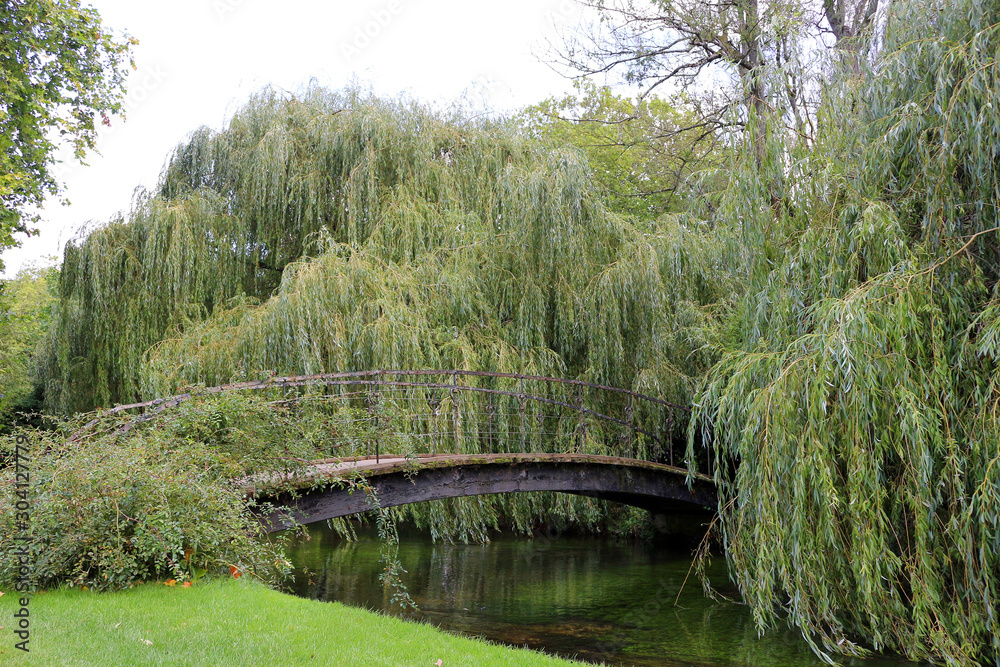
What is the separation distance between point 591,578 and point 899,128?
7097 millimetres

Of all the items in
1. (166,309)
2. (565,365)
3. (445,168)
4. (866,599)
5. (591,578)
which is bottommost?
(591,578)

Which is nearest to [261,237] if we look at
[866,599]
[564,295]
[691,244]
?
[564,295]

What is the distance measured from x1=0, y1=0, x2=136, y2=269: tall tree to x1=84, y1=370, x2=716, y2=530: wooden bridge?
5.34 meters

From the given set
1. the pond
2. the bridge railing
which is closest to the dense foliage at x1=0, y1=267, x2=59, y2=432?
the bridge railing

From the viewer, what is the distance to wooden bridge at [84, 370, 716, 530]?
7.50 metres

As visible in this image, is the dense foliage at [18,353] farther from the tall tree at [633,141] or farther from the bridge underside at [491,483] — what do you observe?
the tall tree at [633,141]

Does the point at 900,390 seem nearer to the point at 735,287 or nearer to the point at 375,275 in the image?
the point at 735,287

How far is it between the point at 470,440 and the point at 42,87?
8985mm

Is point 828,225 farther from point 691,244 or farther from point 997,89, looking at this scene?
point 691,244

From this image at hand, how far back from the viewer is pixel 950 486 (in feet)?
20.1

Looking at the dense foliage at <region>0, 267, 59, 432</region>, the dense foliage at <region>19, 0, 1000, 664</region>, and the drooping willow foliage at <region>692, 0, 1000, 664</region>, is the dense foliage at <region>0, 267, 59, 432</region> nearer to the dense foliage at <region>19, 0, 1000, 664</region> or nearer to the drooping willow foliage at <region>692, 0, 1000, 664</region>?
the dense foliage at <region>19, 0, 1000, 664</region>

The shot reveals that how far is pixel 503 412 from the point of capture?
10336 millimetres

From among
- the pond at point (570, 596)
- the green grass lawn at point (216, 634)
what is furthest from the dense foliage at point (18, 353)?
the green grass lawn at point (216, 634)

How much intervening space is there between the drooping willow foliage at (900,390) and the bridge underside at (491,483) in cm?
283
